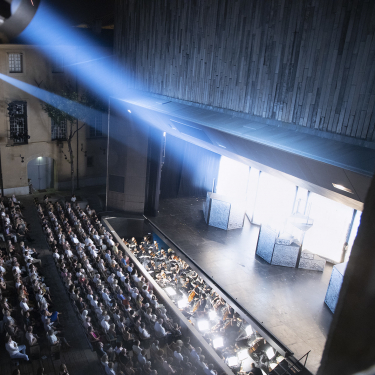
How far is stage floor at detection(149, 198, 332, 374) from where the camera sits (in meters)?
11.5

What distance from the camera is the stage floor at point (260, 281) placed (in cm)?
1148

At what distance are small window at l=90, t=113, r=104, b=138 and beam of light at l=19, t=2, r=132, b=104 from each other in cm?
150

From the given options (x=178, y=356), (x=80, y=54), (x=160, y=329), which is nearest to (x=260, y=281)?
(x=160, y=329)

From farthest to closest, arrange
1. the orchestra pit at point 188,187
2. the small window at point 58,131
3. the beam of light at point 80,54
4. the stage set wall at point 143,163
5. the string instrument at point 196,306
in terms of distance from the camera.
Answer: the small window at point 58,131, the beam of light at point 80,54, the stage set wall at point 143,163, the string instrument at point 196,306, the orchestra pit at point 188,187

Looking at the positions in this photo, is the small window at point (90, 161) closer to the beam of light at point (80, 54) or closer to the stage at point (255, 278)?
the beam of light at point (80, 54)

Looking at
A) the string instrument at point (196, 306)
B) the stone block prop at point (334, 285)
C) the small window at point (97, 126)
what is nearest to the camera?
the stone block prop at point (334, 285)

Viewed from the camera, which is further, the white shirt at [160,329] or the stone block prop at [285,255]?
the stone block prop at [285,255]

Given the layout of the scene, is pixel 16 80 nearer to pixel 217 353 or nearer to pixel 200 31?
pixel 200 31

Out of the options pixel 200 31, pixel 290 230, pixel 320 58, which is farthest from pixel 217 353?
pixel 200 31

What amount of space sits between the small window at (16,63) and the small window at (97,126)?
4.81 meters

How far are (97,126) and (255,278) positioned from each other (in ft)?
46.6

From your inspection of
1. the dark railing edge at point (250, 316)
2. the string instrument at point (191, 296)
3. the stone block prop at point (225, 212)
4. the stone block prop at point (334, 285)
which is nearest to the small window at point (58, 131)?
A: the stone block prop at point (225, 212)

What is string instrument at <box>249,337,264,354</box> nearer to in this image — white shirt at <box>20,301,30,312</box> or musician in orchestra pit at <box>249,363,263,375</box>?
musician in orchestra pit at <box>249,363,263,375</box>

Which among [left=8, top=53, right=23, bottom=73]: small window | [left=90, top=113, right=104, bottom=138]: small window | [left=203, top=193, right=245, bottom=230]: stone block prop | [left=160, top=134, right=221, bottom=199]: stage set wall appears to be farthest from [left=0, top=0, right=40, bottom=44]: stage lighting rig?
[left=90, top=113, right=104, bottom=138]: small window
